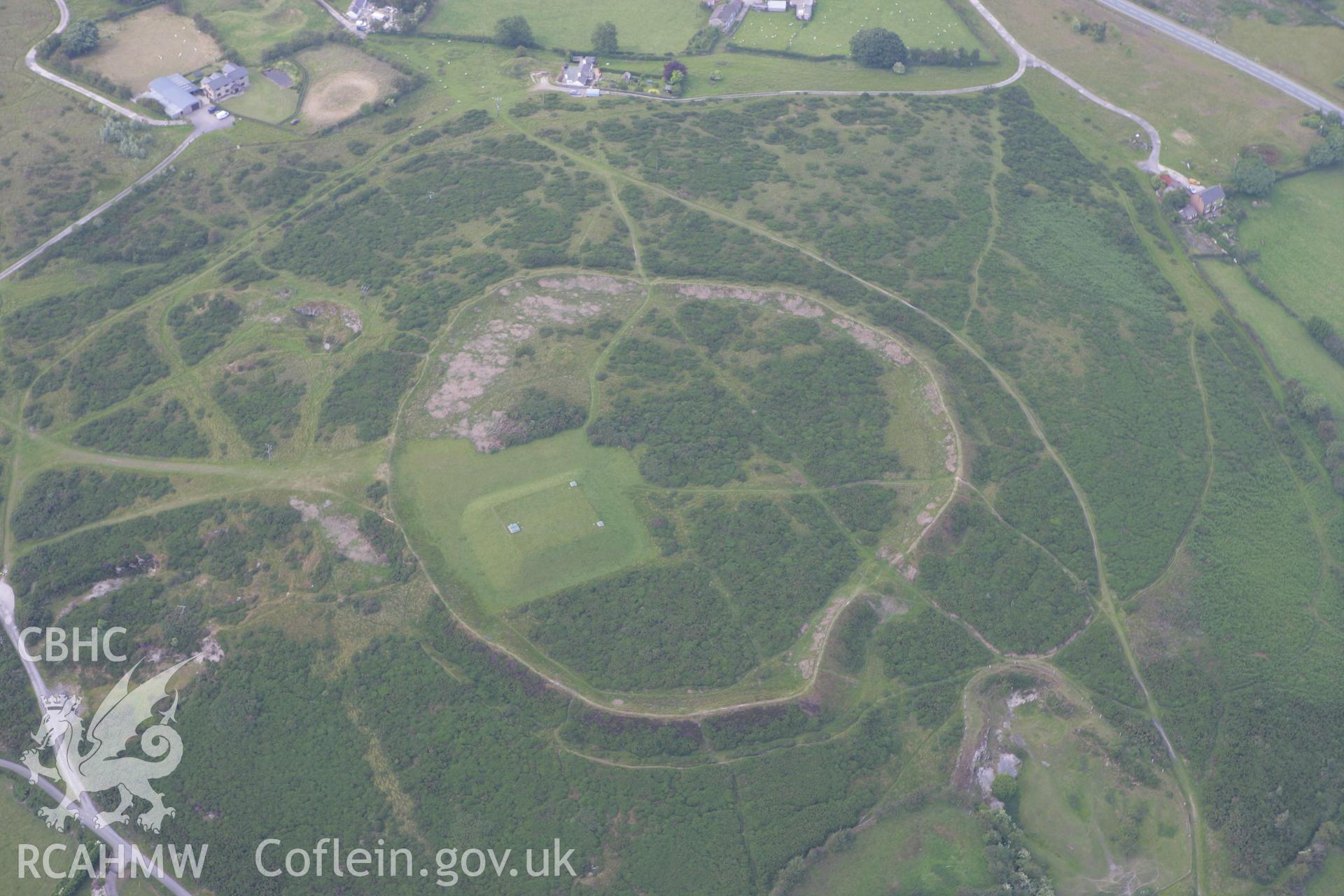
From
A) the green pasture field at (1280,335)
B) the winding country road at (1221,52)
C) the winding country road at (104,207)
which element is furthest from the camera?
the winding country road at (1221,52)

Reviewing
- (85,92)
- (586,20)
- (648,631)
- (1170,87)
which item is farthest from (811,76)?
(85,92)

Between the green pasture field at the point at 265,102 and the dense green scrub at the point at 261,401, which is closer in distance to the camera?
the dense green scrub at the point at 261,401

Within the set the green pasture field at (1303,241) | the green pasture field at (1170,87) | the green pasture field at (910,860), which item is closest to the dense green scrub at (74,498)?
the green pasture field at (910,860)

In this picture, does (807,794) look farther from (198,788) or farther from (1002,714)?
(198,788)

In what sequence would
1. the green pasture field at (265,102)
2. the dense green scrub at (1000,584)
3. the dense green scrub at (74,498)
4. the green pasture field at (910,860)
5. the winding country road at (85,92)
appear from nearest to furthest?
1. the green pasture field at (910,860)
2. the dense green scrub at (1000,584)
3. the dense green scrub at (74,498)
4. the winding country road at (85,92)
5. the green pasture field at (265,102)

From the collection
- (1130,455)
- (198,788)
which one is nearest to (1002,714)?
(1130,455)

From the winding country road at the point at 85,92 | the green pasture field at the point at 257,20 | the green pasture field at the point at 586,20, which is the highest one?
the green pasture field at the point at 586,20

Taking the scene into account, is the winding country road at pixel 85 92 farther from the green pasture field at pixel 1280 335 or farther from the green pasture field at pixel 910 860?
the green pasture field at pixel 1280 335
